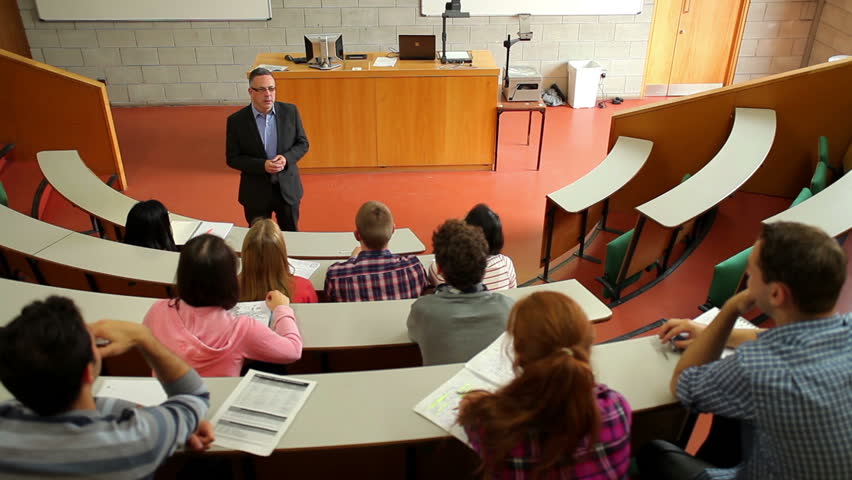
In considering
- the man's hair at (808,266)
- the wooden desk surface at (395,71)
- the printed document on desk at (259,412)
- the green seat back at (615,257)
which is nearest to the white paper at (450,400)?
the printed document on desk at (259,412)

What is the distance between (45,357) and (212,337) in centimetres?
76

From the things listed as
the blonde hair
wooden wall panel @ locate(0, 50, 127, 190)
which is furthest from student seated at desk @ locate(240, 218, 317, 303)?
wooden wall panel @ locate(0, 50, 127, 190)

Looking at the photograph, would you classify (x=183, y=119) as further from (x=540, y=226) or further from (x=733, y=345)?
(x=733, y=345)

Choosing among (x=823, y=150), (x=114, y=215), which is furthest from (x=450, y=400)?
(x=823, y=150)

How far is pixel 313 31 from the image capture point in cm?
776

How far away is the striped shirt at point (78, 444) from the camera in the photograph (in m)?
1.41

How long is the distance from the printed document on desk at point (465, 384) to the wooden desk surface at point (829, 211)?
1777 mm

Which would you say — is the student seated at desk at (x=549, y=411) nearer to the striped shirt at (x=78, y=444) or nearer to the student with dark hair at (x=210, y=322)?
the striped shirt at (x=78, y=444)

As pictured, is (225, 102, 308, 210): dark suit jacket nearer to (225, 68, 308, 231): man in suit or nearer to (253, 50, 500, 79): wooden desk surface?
(225, 68, 308, 231): man in suit

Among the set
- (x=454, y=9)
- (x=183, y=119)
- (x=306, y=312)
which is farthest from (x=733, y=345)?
(x=183, y=119)

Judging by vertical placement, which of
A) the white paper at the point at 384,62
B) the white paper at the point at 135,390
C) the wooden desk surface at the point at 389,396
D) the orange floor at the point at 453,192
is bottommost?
the orange floor at the point at 453,192

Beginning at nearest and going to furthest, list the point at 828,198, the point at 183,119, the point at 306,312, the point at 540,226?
1. the point at 306,312
2. the point at 828,198
3. the point at 540,226
4. the point at 183,119

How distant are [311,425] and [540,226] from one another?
12.1ft

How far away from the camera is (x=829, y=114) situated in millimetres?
4523
